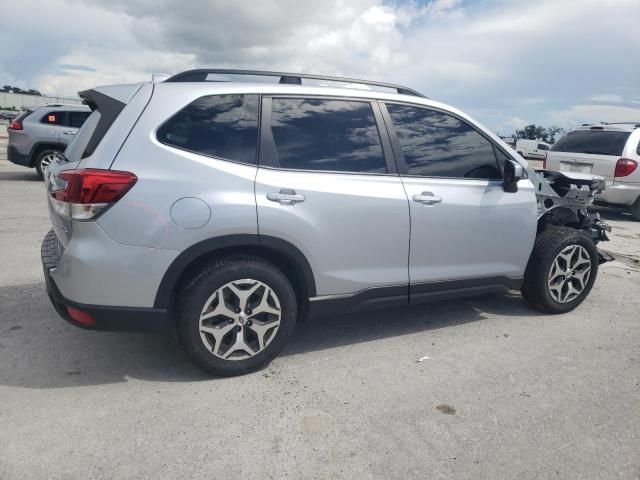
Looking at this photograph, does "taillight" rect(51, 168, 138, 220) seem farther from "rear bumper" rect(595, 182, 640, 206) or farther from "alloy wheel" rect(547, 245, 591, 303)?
"rear bumper" rect(595, 182, 640, 206)

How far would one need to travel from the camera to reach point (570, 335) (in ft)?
12.8

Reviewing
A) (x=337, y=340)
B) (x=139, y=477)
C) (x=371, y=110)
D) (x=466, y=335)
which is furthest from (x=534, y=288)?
(x=139, y=477)

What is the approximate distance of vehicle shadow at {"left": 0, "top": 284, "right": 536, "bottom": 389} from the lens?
302 cm

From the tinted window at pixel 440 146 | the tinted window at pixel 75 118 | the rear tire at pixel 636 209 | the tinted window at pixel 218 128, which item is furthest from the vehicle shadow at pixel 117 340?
the tinted window at pixel 75 118

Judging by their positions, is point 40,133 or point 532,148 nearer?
point 40,133

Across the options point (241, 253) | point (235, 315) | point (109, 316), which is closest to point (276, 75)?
point (241, 253)

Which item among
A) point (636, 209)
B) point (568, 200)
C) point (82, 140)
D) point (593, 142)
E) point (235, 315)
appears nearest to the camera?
point (235, 315)

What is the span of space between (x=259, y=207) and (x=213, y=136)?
50 centimetres

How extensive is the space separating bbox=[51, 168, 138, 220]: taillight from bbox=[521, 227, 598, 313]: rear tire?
3230mm

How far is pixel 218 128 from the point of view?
290cm

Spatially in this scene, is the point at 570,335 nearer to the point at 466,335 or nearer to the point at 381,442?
the point at 466,335

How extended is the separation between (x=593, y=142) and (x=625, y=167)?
2.33 feet

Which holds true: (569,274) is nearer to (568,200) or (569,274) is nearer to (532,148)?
(568,200)

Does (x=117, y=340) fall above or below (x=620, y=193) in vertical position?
below
